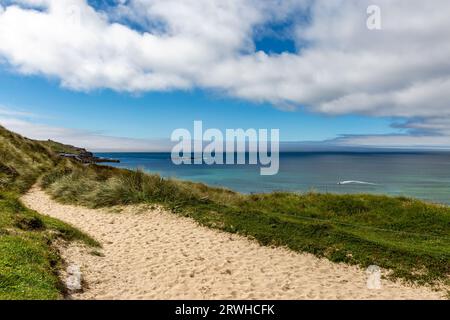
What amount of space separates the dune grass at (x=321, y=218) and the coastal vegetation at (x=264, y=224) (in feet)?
0.13

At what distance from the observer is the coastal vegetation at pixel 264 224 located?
8542mm

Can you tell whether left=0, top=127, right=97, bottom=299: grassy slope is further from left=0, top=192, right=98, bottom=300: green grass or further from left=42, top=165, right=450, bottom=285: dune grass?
left=42, top=165, right=450, bottom=285: dune grass

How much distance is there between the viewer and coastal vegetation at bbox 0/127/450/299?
854cm

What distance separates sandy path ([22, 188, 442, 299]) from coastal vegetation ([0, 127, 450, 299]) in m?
0.84

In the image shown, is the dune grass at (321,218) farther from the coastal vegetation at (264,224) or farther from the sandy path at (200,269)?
the sandy path at (200,269)

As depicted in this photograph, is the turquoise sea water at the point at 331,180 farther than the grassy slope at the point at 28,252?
Yes

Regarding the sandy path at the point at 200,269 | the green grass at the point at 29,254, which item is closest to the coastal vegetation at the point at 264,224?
the green grass at the point at 29,254

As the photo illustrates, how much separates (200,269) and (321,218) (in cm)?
1006

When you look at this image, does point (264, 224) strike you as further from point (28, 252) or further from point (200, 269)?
point (28, 252)

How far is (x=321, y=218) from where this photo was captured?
1778 cm

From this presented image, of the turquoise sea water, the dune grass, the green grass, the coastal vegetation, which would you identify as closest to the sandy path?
the green grass
